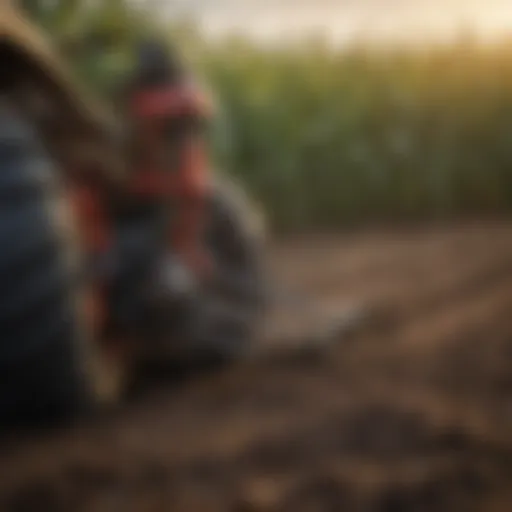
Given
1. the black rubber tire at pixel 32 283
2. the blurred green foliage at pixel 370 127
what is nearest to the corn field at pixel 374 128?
the blurred green foliage at pixel 370 127

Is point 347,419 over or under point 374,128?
under

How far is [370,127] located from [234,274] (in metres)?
0.11

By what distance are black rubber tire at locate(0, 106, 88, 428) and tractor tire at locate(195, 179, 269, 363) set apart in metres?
0.09

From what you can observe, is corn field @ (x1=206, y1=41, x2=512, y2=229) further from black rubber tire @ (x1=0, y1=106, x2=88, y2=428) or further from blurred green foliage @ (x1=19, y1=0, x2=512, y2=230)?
black rubber tire @ (x1=0, y1=106, x2=88, y2=428)

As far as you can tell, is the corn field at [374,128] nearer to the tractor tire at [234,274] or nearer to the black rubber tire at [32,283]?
the tractor tire at [234,274]

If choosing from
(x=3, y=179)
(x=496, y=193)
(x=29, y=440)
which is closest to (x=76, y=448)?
(x=29, y=440)

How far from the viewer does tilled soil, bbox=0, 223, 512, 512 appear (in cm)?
59

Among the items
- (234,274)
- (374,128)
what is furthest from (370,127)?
(234,274)

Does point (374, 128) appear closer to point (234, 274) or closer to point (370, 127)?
A: point (370, 127)

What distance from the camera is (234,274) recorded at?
707 millimetres

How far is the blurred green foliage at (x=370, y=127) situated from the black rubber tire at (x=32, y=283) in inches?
4.4

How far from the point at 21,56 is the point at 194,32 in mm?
116

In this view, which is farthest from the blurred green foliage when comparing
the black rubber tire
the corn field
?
the black rubber tire

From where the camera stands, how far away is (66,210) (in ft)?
2.04
